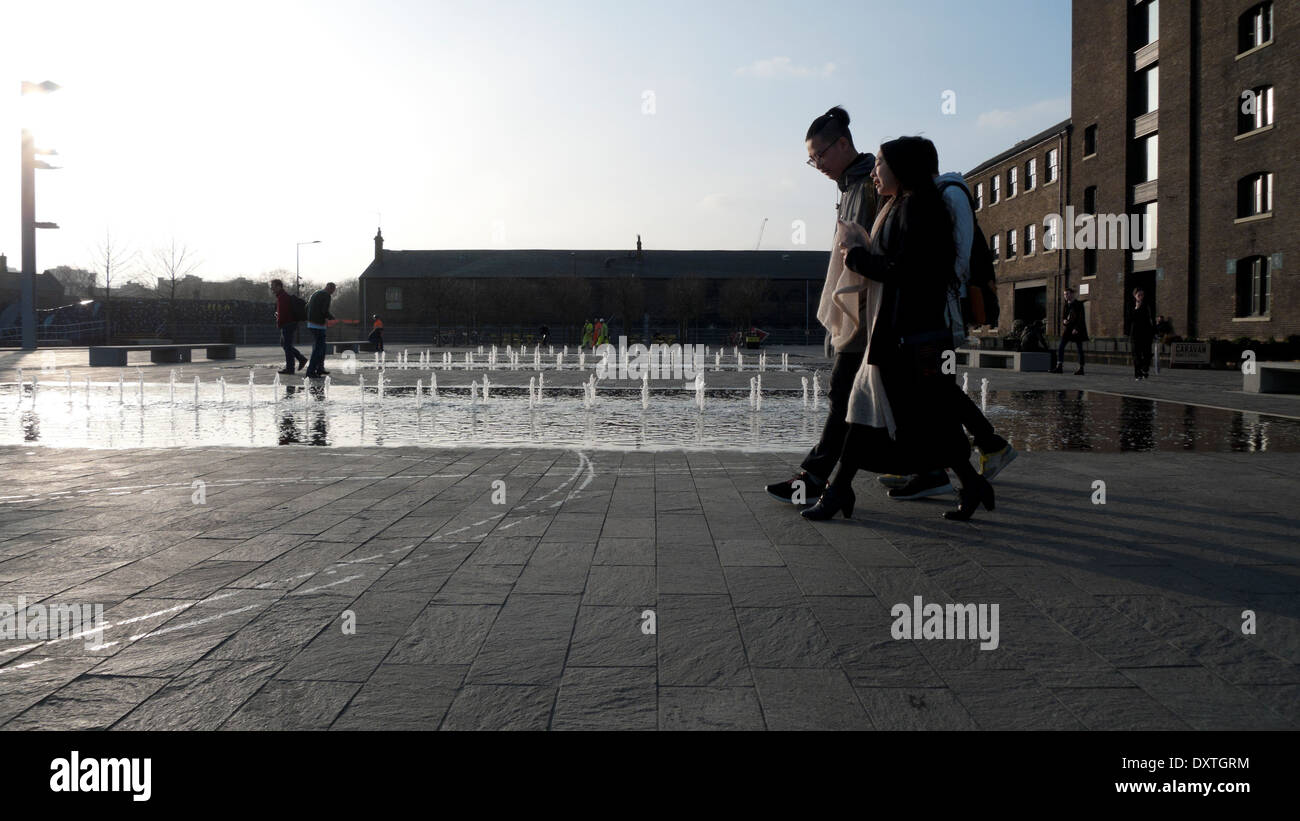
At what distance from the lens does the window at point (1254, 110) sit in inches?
984

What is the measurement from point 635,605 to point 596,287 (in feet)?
240

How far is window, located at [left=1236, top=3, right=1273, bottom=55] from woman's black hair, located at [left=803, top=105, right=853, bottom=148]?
25.7 meters

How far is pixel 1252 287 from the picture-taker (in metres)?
26.0

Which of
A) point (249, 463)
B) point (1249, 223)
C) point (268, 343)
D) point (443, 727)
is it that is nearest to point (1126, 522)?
point (443, 727)

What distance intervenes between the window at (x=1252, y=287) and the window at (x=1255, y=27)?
579 centimetres

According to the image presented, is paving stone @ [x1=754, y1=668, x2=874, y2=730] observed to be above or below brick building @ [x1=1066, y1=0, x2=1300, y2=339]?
below

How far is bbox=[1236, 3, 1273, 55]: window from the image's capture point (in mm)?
24969

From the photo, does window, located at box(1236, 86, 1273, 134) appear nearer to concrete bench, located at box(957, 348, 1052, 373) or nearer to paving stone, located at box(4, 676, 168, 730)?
concrete bench, located at box(957, 348, 1052, 373)

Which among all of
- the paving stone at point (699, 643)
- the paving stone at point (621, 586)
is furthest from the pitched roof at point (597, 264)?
the paving stone at point (699, 643)

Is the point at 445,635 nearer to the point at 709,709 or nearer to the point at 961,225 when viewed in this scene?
the point at 709,709

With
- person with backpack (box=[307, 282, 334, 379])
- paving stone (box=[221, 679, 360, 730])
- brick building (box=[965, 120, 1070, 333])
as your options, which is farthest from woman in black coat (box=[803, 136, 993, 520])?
brick building (box=[965, 120, 1070, 333])

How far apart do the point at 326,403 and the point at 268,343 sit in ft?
161

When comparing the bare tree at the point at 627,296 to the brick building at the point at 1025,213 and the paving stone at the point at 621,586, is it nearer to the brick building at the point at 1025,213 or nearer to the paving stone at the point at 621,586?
the brick building at the point at 1025,213
